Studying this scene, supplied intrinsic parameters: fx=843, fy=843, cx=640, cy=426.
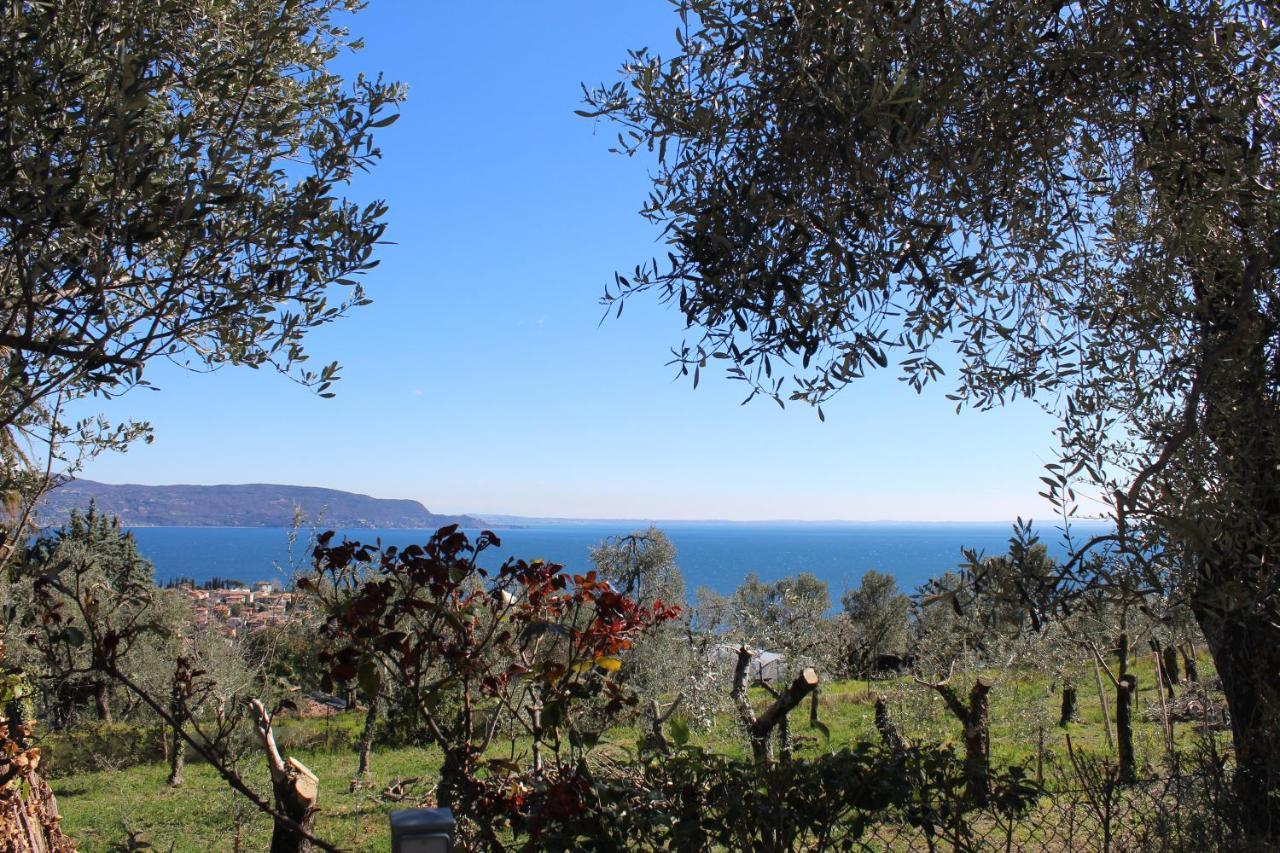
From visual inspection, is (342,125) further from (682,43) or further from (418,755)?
(418,755)

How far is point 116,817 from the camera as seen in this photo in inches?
534

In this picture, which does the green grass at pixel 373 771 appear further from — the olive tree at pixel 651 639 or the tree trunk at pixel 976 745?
the olive tree at pixel 651 639

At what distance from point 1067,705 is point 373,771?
41.5 ft

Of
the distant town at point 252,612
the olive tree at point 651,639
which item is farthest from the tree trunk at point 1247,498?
the distant town at point 252,612

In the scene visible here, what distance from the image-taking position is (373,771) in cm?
1617

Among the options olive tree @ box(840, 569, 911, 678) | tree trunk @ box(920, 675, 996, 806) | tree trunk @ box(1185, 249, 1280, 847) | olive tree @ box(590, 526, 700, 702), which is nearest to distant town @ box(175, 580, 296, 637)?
olive tree @ box(590, 526, 700, 702)

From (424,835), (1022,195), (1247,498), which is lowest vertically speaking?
(424,835)

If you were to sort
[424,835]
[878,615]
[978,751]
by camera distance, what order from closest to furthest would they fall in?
[424,835] → [978,751] → [878,615]

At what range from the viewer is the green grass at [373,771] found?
445 inches

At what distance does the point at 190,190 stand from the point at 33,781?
129 inches

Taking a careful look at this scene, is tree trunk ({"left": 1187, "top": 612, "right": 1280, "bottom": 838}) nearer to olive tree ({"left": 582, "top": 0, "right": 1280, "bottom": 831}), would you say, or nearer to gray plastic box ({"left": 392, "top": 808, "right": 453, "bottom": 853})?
olive tree ({"left": 582, "top": 0, "right": 1280, "bottom": 831})

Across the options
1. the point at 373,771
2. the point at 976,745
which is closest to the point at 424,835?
the point at 976,745

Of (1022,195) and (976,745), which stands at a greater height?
(1022,195)

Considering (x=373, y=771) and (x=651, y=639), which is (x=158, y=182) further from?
(x=373, y=771)
